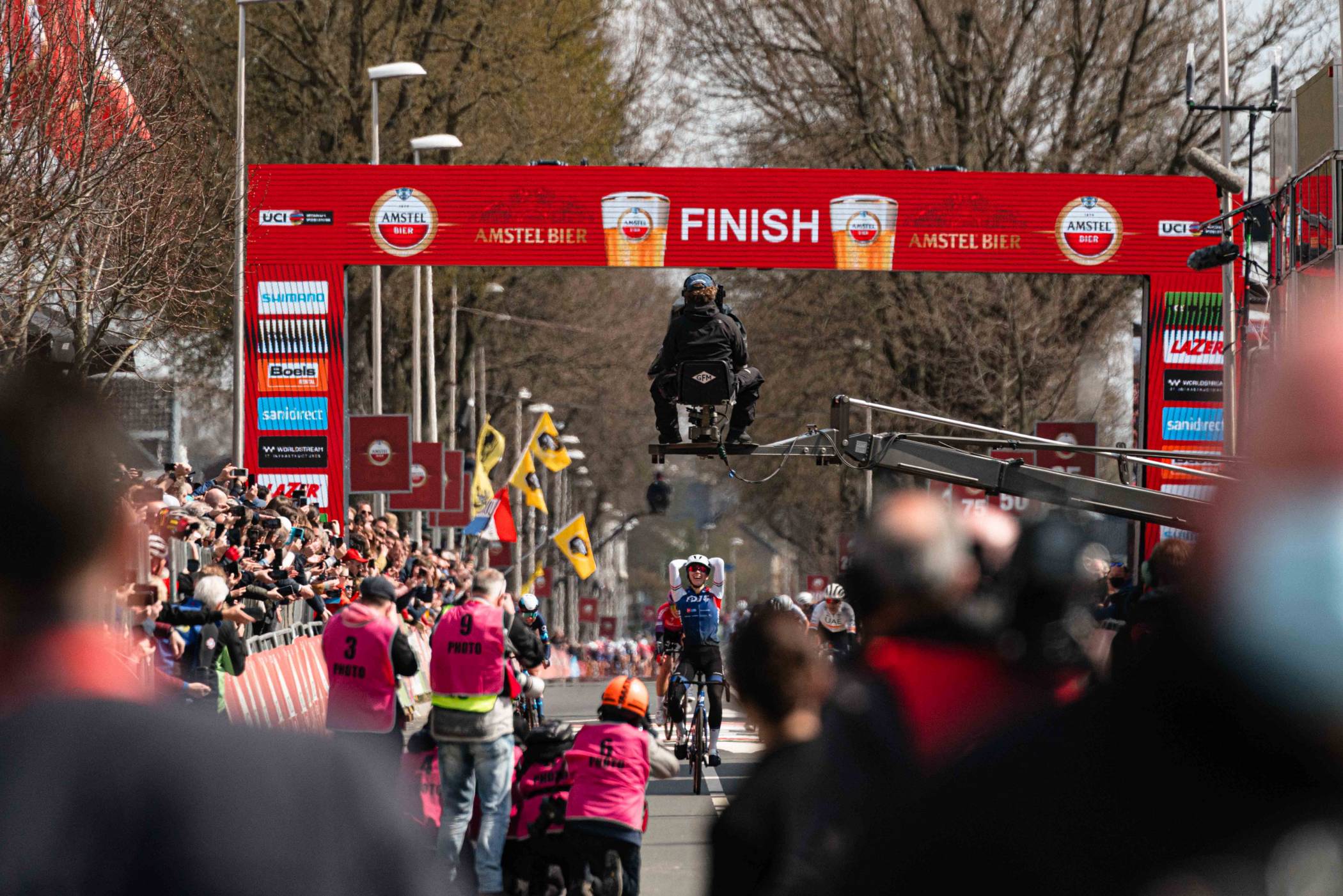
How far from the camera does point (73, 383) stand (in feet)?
6.43

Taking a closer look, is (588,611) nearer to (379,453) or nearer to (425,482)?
(425,482)

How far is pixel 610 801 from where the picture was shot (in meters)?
8.47

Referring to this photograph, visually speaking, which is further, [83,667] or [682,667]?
[682,667]

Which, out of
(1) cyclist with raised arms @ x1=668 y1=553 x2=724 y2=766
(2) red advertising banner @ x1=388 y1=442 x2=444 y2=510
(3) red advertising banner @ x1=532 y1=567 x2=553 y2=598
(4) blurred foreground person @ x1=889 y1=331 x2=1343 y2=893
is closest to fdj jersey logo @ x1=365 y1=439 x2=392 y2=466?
(2) red advertising banner @ x1=388 y1=442 x2=444 y2=510

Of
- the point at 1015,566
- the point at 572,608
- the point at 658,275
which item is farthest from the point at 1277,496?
the point at 572,608

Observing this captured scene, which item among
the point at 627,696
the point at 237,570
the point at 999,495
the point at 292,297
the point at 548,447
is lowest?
the point at 548,447

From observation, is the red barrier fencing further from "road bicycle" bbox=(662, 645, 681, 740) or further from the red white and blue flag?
the red white and blue flag

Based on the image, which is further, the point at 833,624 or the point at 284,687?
the point at 833,624

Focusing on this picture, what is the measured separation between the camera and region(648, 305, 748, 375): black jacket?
13.5 meters

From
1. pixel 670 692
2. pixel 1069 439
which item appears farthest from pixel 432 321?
pixel 670 692

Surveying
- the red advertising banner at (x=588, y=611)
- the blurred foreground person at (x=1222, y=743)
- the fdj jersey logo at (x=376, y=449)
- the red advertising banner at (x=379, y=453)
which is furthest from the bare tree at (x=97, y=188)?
the red advertising banner at (x=588, y=611)

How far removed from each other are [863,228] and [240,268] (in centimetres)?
799

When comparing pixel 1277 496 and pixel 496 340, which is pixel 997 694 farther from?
pixel 496 340

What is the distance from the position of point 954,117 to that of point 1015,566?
1330 inches
